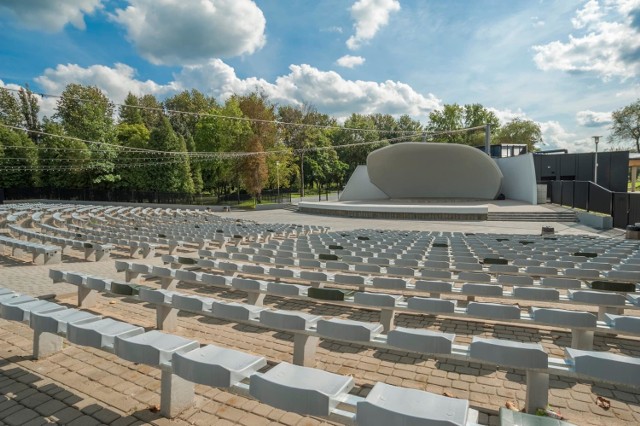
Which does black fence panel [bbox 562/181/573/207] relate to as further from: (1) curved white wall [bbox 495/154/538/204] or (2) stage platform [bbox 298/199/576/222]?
(1) curved white wall [bbox 495/154/538/204]

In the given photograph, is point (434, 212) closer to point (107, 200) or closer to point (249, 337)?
point (249, 337)

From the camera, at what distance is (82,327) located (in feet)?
10.7

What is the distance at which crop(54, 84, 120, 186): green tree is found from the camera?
4412 centimetres

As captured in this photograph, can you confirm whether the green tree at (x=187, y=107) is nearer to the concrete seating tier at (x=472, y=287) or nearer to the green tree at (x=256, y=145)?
the green tree at (x=256, y=145)

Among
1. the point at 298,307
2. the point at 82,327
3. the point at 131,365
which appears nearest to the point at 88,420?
the point at 82,327

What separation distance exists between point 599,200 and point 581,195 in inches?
123

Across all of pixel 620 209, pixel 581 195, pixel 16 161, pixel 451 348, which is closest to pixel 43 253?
pixel 451 348

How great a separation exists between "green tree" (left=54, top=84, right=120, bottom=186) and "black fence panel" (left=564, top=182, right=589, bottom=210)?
150 feet

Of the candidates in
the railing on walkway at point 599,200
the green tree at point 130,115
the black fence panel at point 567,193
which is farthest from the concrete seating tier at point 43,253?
the green tree at point 130,115

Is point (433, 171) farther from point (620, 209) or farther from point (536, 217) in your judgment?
point (620, 209)

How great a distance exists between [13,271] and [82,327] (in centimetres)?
Result: 785

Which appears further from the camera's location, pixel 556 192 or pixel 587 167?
pixel 587 167

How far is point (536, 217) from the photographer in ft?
72.1

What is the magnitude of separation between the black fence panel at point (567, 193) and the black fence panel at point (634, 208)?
8.66m
